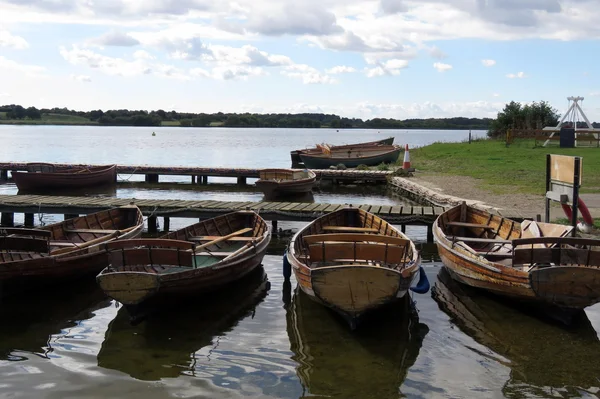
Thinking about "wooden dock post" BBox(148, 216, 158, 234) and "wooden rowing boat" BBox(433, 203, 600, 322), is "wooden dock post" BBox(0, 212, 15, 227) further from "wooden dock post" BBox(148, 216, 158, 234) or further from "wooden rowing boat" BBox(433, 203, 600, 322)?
"wooden rowing boat" BBox(433, 203, 600, 322)

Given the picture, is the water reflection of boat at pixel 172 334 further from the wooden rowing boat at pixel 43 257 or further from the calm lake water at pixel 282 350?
the wooden rowing boat at pixel 43 257

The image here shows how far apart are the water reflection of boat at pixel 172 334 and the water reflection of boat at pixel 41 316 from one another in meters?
0.74

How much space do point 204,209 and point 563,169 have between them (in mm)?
8936

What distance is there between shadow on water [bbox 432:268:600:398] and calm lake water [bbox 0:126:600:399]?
0.07 ft

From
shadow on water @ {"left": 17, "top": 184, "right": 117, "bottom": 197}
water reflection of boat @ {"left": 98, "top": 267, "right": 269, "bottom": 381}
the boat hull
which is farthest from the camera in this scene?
the boat hull

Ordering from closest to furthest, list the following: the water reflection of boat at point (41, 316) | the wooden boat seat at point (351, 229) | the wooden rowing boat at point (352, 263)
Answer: the wooden rowing boat at point (352, 263) < the water reflection of boat at point (41, 316) < the wooden boat seat at point (351, 229)

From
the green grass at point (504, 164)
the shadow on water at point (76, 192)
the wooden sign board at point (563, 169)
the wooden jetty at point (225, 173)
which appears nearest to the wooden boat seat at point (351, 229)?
the wooden sign board at point (563, 169)

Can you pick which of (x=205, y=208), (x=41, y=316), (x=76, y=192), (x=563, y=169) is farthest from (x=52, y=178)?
(x=563, y=169)

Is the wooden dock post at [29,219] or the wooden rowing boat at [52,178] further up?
the wooden rowing boat at [52,178]

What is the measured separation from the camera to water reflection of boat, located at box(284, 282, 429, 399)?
691cm

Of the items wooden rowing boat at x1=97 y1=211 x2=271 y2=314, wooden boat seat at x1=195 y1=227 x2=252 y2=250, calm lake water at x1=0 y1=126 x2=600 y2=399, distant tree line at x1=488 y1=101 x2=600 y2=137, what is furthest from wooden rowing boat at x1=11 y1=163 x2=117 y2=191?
distant tree line at x1=488 y1=101 x2=600 y2=137

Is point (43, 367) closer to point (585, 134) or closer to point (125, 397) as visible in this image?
point (125, 397)

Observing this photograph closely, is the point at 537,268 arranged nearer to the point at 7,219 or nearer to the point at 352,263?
the point at 352,263

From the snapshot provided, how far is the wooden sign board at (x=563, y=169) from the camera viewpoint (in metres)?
11.8
